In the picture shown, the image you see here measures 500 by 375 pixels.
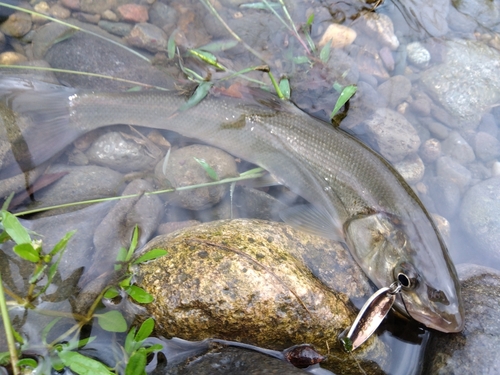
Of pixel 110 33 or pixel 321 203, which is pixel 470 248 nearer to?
pixel 321 203

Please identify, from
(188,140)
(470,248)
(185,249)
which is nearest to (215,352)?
(185,249)

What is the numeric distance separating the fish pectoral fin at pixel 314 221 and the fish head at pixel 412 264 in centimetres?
13

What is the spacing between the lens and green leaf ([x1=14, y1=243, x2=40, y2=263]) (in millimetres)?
2258

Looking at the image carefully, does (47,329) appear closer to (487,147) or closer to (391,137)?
(391,137)

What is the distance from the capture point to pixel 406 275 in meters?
3.34

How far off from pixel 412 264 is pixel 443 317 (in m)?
0.46


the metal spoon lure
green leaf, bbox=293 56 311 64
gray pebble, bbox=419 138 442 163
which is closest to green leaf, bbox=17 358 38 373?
the metal spoon lure

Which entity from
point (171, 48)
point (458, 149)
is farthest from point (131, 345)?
point (458, 149)

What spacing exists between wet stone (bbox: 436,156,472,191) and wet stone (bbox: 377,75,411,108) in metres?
0.86

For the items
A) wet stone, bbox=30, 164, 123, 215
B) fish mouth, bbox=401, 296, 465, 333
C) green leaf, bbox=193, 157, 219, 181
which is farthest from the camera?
green leaf, bbox=193, 157, 219, 181

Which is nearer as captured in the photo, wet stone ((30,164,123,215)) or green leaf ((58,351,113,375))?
green leaf ((58,351,113,375))

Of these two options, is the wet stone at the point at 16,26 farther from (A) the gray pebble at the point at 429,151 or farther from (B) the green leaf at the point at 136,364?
(A) the gray pebble at the point at 429,151

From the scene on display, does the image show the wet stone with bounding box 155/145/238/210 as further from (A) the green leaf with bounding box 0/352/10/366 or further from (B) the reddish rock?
(A) the green leaf with bounding box 0/352/10/366

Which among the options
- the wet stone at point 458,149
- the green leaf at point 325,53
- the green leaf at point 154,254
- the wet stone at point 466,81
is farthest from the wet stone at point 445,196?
the green leaf at point 154,254
